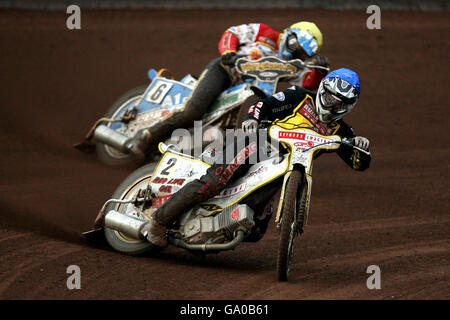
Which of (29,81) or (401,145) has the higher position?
(29,81)

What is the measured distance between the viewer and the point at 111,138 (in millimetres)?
10250

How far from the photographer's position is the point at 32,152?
426 inches

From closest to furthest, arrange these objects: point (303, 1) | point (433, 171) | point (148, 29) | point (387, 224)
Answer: point (387, 224), point (433, 171), point (148, 29), point (303, 1)

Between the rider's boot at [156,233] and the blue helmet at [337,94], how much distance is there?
1.60 metres

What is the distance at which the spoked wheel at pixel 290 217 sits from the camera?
6098 mm

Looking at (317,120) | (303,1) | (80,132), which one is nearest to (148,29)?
(303,1)

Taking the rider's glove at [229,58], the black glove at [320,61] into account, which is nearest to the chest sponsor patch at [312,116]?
the black glove at [320,61]

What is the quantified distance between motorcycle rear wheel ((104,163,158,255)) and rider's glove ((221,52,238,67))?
2.60 metres

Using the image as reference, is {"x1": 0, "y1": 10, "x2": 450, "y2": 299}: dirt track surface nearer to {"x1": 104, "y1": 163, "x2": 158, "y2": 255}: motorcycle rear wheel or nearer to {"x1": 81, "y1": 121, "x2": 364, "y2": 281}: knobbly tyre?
{"x1": 104, "y1": 163, "x2": 158, "y2": 255}: motorcycle rear wheel

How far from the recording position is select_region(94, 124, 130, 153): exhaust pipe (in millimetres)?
10156

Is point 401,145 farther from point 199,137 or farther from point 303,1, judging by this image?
point 303,1

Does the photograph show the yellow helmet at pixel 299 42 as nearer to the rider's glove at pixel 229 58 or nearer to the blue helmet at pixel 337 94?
the rider's glove at pixel 229 58

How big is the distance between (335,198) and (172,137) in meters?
2.09

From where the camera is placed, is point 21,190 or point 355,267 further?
point 21,190
